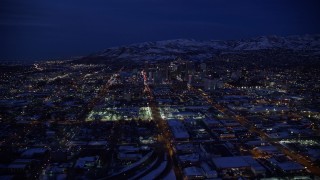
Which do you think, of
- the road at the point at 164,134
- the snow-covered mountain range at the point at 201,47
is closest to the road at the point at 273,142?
the road at the point at 164,134

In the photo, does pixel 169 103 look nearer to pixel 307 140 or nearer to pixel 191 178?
pixel 307 140

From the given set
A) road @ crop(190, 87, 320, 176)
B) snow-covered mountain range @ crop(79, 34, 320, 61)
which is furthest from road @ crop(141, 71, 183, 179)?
snow-covered mountain range @ crop(79, 34, 320, 61)

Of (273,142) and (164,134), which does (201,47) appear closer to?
(164,134)

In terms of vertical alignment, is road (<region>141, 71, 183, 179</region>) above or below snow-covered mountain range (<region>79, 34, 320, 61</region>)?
above

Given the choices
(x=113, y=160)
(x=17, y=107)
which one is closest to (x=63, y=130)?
(x=113, y=160)

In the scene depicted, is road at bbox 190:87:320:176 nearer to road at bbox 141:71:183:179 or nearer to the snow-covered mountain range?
road at bbox 141:71:183:179

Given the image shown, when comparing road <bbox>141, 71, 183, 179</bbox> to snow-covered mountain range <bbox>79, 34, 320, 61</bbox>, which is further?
snow-covered mountain range <bbox>79, 34, 320, 61</bbox>

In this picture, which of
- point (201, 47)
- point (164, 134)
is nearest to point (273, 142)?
point (164, 134)

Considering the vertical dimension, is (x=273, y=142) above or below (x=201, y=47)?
above
